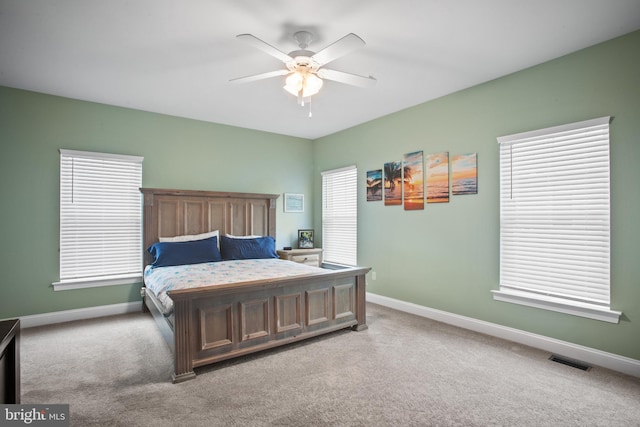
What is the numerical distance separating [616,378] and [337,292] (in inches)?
91.5

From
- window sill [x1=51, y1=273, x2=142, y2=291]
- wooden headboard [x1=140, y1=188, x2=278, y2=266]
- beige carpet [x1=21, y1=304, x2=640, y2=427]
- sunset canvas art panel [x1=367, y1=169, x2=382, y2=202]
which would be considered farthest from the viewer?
sunset canvas art panel [x1=367, y1=169, x2=382, y2=202]

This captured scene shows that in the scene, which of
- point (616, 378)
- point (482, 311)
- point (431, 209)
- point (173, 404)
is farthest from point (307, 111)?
point (616, 378)

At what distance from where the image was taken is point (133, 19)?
2.34 meters

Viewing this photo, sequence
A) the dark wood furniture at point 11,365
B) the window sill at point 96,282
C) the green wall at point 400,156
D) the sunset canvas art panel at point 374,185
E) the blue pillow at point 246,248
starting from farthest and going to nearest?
the sunset canvas art panel at point 374,185 → the blue pillow at point 246,248 → the window sill at point 96,282 → the green wall at point 400,156 → the dark wood furniture at point 11,365

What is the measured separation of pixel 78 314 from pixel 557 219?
532 cm

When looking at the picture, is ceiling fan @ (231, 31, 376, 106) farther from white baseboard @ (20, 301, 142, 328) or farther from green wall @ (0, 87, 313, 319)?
white baseboard @ (20, 301, 142, 328)

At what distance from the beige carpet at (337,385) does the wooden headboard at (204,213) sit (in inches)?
59.6

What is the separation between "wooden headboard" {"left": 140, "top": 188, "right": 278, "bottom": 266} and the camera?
168 inches

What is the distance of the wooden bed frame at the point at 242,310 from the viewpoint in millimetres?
2494

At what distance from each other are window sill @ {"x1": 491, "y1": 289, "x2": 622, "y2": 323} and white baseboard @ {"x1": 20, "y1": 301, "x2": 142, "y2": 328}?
4420mm

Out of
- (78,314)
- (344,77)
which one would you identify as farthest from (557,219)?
(78,314)

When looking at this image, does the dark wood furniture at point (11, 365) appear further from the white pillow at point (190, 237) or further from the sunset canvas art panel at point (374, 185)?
the sunset canvas art panel at point (374, 185)

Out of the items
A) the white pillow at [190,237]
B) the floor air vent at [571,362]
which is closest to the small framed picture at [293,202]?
the white pillow at [190,237]

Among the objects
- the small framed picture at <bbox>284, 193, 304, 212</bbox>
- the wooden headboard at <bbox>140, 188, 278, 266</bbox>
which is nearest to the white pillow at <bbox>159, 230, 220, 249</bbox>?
the wooden headboard at <bbox>140, 188, 278, 266</bbox>
